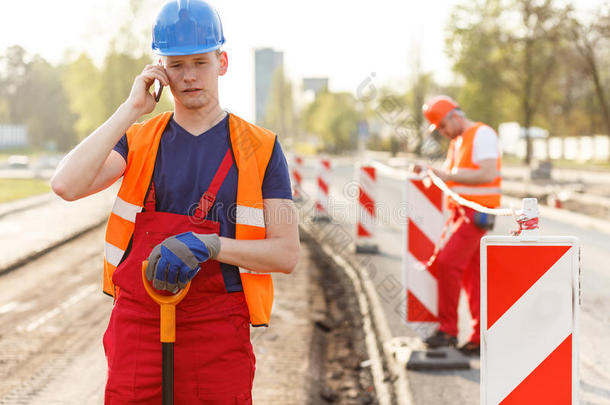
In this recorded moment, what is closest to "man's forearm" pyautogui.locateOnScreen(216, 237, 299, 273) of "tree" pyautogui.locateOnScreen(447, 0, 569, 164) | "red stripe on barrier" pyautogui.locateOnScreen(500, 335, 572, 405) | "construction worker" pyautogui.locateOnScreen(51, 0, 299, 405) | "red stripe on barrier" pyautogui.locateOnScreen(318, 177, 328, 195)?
"construction worker" pyautogui.locateOnScreen(51, 0, 299, 405)

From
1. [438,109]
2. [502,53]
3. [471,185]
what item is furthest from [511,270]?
[502,53]

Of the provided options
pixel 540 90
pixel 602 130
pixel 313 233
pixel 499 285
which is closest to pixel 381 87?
pixel 602 130

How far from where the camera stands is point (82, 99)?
3691 centimetres

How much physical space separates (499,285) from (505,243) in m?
0.17

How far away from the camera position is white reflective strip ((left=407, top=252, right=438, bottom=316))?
5637 mm

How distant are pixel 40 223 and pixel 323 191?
228 inches

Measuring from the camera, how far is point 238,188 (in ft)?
7.88

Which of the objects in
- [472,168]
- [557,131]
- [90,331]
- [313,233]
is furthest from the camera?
[557,131]

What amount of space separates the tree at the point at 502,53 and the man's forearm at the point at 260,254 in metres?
33.4

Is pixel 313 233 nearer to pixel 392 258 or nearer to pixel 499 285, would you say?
pixel 392 258

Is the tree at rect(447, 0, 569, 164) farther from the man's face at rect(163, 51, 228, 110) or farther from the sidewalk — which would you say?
the man's face at rect(163, 51, 228, 110)

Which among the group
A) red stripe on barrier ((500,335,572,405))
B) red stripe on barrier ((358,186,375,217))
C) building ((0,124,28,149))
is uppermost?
red stripe on barrier ((500,335,572,405))

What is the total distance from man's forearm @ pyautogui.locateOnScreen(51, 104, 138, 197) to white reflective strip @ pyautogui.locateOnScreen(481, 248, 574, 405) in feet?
4.91

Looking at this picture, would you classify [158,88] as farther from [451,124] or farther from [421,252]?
[451,124]
